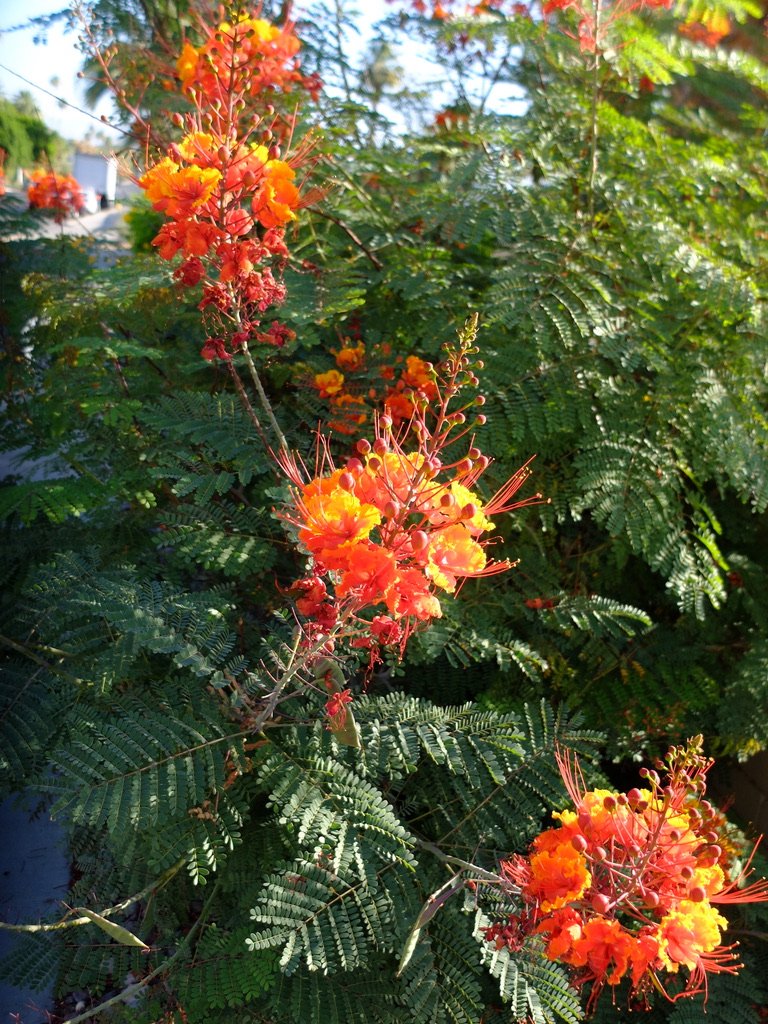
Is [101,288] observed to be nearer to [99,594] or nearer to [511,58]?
[99,594]

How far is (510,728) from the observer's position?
204cm

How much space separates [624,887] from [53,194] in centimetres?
515

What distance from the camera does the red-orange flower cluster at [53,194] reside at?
4.78m

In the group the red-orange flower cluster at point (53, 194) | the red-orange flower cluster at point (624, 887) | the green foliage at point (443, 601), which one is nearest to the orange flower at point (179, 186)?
the green foliage at point (443, 601)

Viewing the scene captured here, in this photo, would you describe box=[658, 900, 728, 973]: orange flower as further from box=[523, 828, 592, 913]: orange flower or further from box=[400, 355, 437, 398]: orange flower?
box=[400, 355, 437, 398]: orange flower

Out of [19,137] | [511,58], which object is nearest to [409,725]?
[511,58]

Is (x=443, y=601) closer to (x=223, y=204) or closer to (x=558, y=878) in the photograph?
(x=558, y=878)

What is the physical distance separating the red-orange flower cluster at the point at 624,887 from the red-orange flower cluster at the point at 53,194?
183 inches

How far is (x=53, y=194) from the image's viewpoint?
495cm

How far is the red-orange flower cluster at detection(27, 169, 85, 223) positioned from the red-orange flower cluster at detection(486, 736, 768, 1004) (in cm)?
464

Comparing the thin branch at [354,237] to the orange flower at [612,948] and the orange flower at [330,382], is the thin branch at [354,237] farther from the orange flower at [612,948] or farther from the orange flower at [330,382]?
the orange flower at [612,948]

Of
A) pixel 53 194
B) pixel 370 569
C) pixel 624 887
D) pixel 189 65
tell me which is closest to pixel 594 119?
pixel 189 65

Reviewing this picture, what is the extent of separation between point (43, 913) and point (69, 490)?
1329 mm

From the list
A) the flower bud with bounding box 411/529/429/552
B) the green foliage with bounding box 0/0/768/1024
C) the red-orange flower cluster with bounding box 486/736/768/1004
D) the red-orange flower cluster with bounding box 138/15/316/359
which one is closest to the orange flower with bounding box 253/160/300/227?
the red-orange flower cluster with bounding box 138/15/316/359
